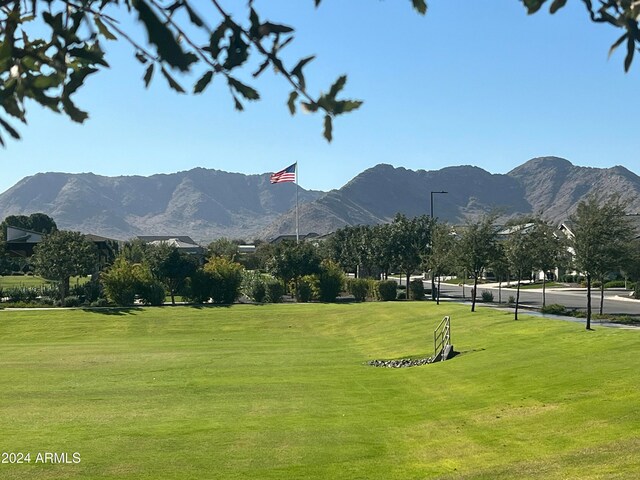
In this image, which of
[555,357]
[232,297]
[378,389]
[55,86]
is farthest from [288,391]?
[232,297]

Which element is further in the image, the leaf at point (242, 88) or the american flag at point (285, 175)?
the american flag at point (285, 175)

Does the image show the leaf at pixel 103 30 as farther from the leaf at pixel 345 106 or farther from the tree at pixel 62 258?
the tree at pixel 62 258

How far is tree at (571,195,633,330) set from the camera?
2566 cm

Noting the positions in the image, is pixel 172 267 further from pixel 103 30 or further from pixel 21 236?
pixel 103 30

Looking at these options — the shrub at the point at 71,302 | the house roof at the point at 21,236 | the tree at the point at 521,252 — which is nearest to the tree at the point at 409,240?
the tree at the point at 521,252

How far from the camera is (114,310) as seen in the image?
45969mm

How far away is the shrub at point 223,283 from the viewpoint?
168 feet

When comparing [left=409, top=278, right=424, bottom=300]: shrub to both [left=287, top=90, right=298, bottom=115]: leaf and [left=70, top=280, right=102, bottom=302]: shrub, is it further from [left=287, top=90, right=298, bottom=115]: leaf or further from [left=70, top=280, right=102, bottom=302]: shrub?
[left=287, top=90, right=298, bottom=115]: leaf

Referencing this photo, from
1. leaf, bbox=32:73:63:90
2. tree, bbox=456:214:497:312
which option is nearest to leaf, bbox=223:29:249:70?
leaf, bbox=32:73:63:90

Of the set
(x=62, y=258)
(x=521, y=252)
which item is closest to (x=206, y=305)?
(x=62, y=258)

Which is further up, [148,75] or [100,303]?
[148,75]

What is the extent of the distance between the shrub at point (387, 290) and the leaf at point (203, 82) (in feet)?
169

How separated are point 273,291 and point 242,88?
5041 centimetres

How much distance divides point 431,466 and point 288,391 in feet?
27.5
